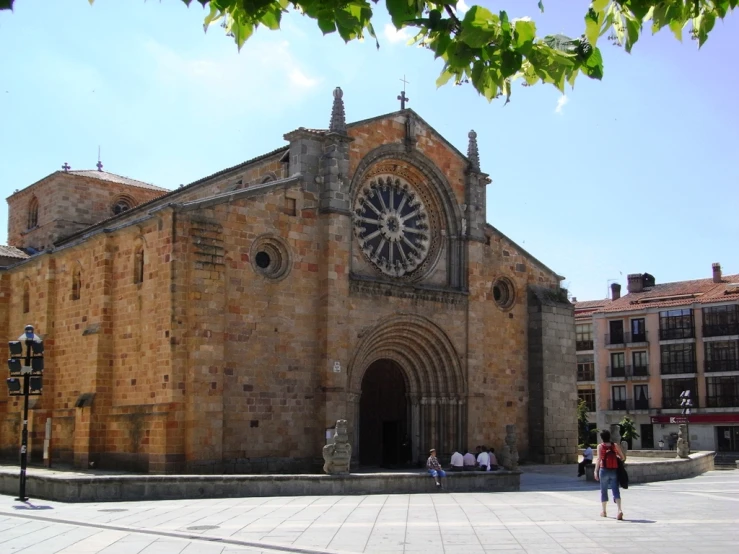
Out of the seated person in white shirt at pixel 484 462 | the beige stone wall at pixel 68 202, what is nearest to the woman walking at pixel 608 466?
the seated person in white shirt at pixel 484 462

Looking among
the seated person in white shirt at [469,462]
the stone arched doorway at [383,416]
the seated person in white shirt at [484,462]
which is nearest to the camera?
the seated person in white shirt at [484,462]

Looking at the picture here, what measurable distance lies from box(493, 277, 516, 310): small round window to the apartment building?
2374cm

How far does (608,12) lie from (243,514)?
11.8 m

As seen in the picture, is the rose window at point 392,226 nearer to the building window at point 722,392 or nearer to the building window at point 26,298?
the building window at point 26,298

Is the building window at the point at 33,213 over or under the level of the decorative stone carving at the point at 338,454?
over

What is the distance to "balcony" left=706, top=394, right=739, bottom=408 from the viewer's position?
51656 millimetres

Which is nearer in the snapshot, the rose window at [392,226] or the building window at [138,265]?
the building window at [138,265]

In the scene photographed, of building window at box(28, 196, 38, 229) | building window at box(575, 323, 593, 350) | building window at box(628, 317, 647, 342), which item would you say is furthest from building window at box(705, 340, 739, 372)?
building window at box(28, 196, 38, 229)

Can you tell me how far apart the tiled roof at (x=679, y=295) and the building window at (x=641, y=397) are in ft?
16.6

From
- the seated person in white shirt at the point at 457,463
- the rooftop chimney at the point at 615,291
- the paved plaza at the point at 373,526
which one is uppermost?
the rooftop chimney at the point at 615,291

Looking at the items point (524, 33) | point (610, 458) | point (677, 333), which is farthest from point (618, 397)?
point (524, 33)

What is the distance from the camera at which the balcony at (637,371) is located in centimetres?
5584

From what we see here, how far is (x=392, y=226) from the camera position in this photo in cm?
2808

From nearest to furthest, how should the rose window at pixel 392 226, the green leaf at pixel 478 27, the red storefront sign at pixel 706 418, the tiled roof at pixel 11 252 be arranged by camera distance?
the green leaf at pixel 478 27 < the rose window at pixel 392 226 < the tiled roof at pixel 11 252 < the red storefront sign at pixel 706 418
